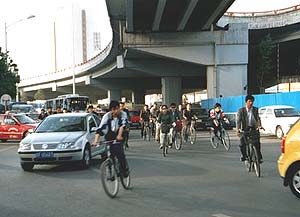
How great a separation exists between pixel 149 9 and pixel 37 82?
65.2 m

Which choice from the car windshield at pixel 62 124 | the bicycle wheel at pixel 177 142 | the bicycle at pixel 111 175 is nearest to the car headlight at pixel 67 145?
the car windshield at pixel 62 124

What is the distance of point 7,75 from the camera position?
3922cm

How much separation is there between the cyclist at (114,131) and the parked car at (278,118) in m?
14.1

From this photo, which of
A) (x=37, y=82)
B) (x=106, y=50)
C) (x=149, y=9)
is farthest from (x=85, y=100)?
(x=37, y=82)

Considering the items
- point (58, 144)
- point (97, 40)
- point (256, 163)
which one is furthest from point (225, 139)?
point (97, 40)

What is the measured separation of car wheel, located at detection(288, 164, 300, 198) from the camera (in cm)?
820

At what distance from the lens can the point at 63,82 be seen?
85.2 metres

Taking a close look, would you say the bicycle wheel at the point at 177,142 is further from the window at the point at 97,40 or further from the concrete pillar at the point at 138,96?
the window at the point at 97,40

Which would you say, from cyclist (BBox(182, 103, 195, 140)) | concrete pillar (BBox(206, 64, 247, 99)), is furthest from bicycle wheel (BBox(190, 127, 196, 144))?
concrete pillar (BBox(206, 64, 247, 99))

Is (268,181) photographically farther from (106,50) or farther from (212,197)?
(106,50)

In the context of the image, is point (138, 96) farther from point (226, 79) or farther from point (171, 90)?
point (226, 79)

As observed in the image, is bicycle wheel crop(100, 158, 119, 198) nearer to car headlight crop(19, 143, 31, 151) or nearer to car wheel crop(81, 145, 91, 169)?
car wheel crop(81, 145, 91, 169)

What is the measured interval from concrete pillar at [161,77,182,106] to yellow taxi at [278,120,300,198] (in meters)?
41.8

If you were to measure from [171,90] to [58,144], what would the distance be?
127 ft
